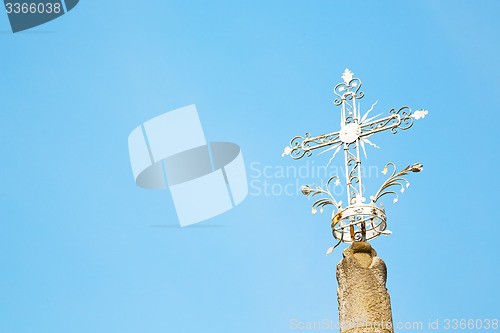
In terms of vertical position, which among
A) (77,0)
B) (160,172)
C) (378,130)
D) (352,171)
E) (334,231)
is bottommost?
(334,231)

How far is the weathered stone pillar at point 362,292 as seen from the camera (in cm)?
684

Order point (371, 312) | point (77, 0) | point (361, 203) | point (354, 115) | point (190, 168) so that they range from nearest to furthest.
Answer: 1. point (371, 312)
2. point (361, 203)
3. point (354, 115)
4. point (190, 168)
5. point (77, 0)

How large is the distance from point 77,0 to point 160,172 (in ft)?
14.2

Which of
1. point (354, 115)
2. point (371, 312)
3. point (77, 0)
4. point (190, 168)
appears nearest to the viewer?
point (371, 312)

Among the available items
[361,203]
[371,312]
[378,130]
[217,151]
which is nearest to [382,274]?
[371,312]

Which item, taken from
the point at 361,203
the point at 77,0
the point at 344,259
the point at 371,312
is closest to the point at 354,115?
the point at 361,203

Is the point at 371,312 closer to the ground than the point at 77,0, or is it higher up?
closer to the ground

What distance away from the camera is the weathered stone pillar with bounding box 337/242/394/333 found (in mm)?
6844

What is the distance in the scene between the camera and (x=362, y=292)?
22.9 feet

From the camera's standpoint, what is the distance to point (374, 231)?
25.4 ft

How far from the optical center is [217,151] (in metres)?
13.8

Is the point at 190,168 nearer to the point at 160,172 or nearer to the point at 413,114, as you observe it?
the point at 160,172

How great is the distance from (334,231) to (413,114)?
67.2 inches

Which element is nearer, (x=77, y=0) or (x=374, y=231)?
(x=374, y=231)
